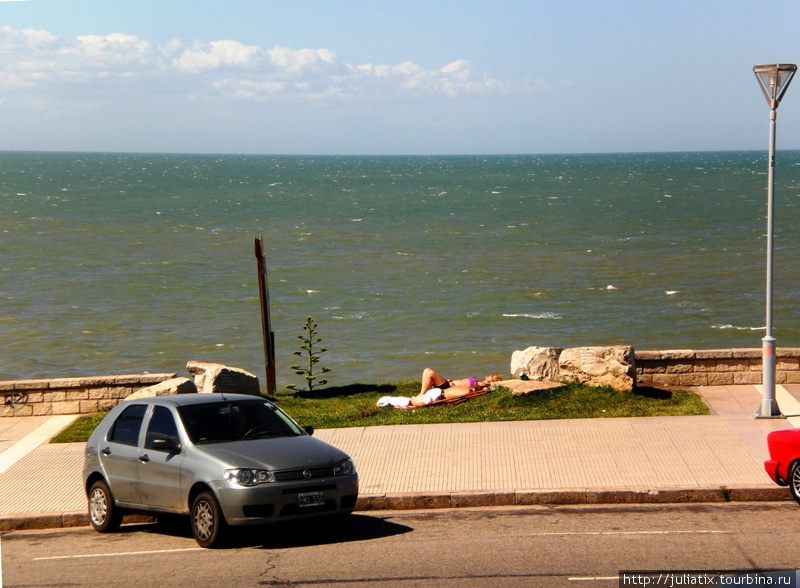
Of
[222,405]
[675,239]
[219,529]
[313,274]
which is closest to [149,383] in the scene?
[222,405]

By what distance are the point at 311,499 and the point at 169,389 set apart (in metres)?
5.90

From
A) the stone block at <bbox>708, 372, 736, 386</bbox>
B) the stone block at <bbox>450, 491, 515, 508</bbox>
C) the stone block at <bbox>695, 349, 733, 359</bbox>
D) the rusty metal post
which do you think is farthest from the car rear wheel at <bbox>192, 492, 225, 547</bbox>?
the stone block at <bbox>708, 372, 736, 386</bbox>

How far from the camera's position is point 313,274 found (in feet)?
165

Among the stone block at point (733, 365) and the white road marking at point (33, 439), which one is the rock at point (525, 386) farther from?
the white road marking at point (33, 439)

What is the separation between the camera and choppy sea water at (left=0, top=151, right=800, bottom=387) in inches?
1302

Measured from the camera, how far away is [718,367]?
15.5 meters

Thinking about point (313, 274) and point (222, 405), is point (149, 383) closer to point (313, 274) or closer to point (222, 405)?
point (222, 405)

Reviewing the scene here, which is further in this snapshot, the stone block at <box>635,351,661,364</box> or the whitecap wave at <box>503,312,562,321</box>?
the whitecap wave at <box>503,312,562,321</box>

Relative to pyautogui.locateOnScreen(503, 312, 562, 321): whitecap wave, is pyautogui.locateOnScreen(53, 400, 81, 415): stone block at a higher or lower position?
higher

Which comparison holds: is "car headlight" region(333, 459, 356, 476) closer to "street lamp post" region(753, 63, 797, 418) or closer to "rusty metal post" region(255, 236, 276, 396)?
"street lamp post" region(753, 63, 797, 418)

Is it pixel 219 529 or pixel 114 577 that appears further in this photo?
pixel 219 529

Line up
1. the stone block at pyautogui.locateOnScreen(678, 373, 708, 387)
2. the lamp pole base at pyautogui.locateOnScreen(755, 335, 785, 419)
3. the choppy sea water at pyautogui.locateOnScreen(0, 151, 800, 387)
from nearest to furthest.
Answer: the lamp pole base at pyautogui.locateOnScreen(755, 335, 785, 419), the stone block at pyautogui.locateOnScreen(678, 373, 708, 387), the choppy sea water at pyautogui.locateOnScreen(0, 151, 800, 387)

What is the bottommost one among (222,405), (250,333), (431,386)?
(250,333)

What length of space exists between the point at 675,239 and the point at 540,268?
50.5ft
